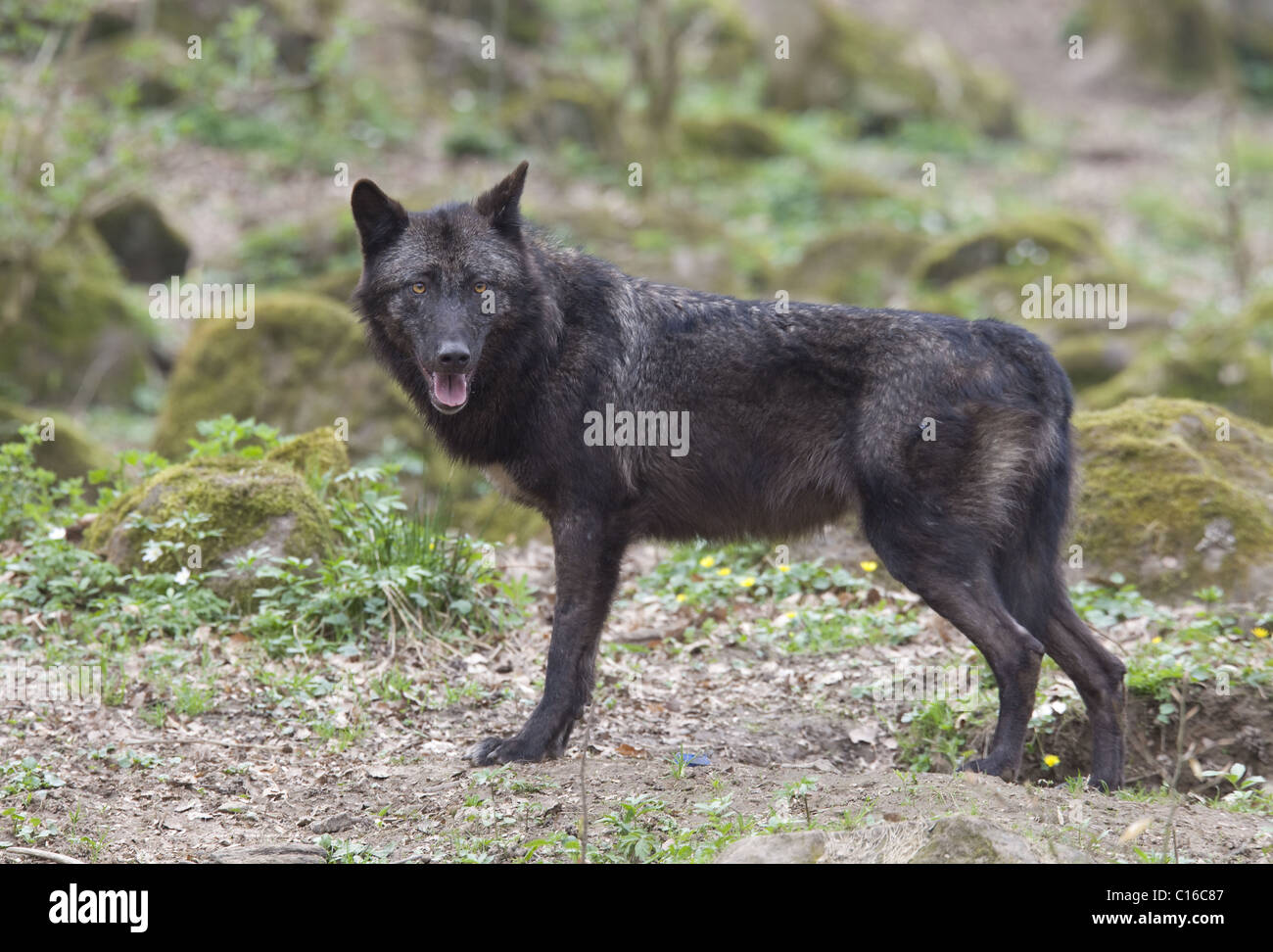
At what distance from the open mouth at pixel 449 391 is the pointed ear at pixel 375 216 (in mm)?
791

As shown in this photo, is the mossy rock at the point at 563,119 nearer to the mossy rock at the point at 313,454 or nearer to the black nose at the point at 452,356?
the mossy rock at the point at 313,454

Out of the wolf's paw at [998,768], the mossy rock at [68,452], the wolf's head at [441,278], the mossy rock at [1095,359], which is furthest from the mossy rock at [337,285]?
the wolf's paw at [998,768]

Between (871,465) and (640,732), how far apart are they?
6.43 ft

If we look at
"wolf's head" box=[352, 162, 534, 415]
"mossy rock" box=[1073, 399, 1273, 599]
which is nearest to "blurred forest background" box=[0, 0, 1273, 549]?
"wolf's head" box=[352, 162, 534, 415]

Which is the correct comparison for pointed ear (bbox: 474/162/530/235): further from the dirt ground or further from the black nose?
the dirt ground

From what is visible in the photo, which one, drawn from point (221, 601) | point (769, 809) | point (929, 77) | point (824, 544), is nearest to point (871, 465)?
point (769, 809)

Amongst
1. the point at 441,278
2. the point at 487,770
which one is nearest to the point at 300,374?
the point at 441,278

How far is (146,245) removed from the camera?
16.3 meters

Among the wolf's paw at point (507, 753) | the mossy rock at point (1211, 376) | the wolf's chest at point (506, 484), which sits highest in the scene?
the mossy rock at point (1211, 376)

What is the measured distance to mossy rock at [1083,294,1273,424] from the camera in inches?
438

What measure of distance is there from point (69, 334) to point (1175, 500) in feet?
36.8

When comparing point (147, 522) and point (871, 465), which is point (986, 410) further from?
point (147, 522)

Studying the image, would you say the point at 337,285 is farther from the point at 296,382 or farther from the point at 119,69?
the point at 119,69

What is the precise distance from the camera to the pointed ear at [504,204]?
623cm
